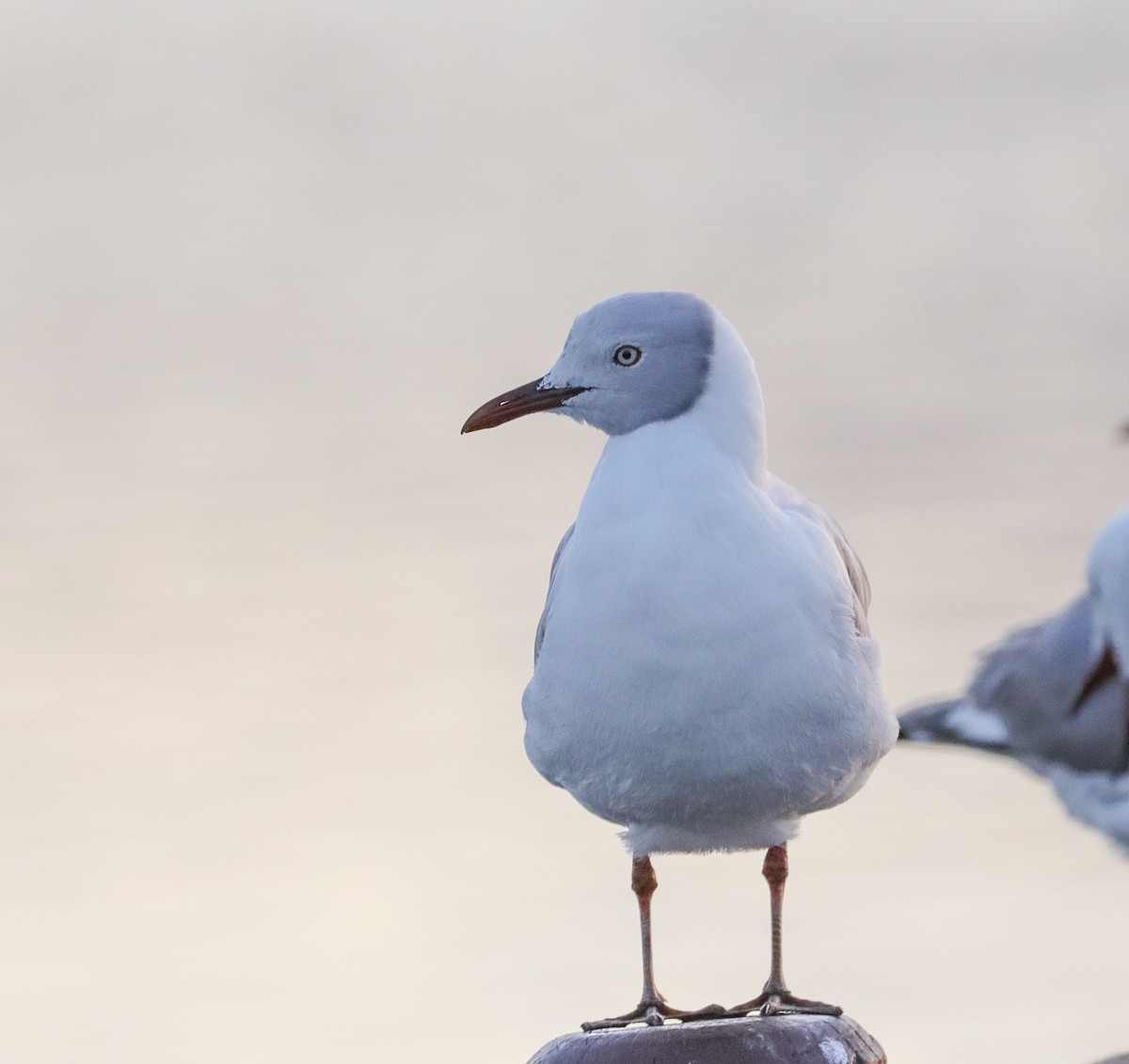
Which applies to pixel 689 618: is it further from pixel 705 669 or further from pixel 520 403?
pixel 520 403

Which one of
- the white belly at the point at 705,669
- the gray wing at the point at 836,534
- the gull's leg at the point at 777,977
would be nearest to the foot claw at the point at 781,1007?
the gull's leg at the point at 777,977

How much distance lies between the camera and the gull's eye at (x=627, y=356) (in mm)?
4992

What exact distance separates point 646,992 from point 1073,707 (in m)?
2.50

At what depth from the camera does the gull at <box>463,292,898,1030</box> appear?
4742 mm

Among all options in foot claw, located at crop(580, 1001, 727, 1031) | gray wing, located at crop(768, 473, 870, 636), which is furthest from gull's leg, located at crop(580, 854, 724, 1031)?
gray wing, located at crop(768, 473, 870, 636)

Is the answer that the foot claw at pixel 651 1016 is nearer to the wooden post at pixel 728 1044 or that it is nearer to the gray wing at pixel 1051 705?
the wooden post at pixel 728 1044

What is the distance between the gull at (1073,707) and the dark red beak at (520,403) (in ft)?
8.37

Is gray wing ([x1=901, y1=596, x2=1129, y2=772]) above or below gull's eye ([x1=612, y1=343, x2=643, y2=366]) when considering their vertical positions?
below

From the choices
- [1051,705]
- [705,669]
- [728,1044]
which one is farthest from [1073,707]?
[705,669]

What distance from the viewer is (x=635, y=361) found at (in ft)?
16.4

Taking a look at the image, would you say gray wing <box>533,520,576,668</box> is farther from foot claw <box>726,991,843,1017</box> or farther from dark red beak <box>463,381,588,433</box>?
foot claw <box>726,991,843,1017</box>

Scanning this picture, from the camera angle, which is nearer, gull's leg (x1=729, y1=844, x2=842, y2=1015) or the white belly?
the white belly

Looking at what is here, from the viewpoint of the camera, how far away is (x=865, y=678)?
5.08 meters

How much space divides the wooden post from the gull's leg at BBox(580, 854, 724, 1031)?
89 millimetres
